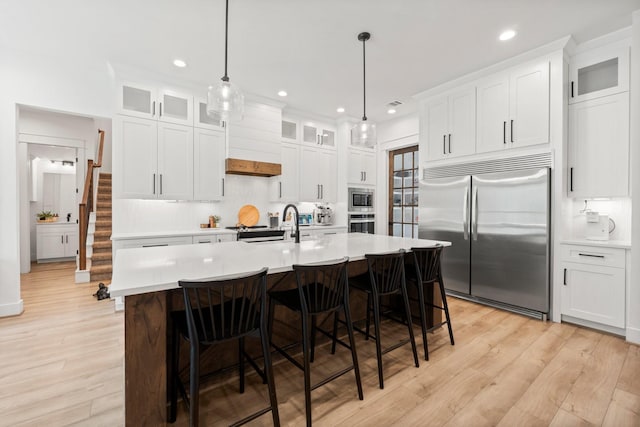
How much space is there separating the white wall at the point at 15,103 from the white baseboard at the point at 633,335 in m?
6.13

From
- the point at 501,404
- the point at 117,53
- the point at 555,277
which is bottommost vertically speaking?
the point at 501,404

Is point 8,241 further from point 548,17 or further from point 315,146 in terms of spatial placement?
point 548,17

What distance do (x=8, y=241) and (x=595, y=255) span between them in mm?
6209

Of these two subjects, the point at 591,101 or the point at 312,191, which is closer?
the point at 591,101

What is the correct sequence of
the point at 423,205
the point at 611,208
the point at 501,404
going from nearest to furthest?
1. the point at 501,404
2. the point at 611,208
3. the point at 423,205

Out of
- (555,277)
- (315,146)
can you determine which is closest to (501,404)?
(555,277)

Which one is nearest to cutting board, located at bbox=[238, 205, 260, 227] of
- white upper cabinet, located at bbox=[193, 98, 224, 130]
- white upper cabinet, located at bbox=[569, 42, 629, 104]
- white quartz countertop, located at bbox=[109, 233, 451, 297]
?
white upper cabinet, located at bbox=[193, 98, 224, 130]

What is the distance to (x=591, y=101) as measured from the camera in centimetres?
308

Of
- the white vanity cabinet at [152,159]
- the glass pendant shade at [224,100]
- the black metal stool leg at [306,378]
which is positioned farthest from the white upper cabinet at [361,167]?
the black metal stool leg at [306,378]

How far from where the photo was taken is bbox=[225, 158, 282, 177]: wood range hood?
4.29 m

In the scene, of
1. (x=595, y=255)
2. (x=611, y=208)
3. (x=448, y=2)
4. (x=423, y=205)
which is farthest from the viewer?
(x=423, y=205)

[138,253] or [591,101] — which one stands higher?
[591,101]

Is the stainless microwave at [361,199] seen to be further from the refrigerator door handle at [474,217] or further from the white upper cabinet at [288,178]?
the refrigerator door handle at [474,217]

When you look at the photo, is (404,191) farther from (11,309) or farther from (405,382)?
(11,309)
